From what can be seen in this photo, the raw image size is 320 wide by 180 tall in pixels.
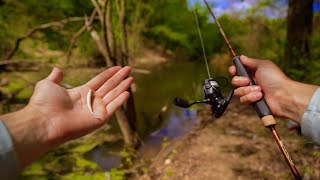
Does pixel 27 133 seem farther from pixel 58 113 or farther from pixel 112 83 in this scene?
pixel 112 83

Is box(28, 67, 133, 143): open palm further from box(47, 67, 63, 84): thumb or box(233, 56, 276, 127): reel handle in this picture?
box(233, 56, 276, 127): reel handle

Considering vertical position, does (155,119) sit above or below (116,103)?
below

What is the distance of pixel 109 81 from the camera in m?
2.41

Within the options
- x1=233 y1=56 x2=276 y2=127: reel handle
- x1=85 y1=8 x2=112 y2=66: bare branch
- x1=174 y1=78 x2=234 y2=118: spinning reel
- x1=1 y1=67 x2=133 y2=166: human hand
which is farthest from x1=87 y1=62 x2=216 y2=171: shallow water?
x1=85 y1=8 x2=112 y2=66: bare branch

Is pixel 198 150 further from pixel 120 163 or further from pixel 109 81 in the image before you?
pixel 109 81

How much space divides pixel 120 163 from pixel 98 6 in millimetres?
2545

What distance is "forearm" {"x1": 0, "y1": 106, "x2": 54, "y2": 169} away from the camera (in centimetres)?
152

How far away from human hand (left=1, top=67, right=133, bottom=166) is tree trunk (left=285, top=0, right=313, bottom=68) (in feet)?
15.4

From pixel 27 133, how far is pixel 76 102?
581mm

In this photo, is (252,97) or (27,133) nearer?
(27,133)

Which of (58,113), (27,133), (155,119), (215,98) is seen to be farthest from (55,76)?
(155,119)

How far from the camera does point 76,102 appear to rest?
7.15 ft

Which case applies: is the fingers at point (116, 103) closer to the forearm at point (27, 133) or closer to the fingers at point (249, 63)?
the forearm at point (27, 133)

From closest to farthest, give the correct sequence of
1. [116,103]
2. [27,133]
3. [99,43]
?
[27,133]
[116,103]
[99,43]
